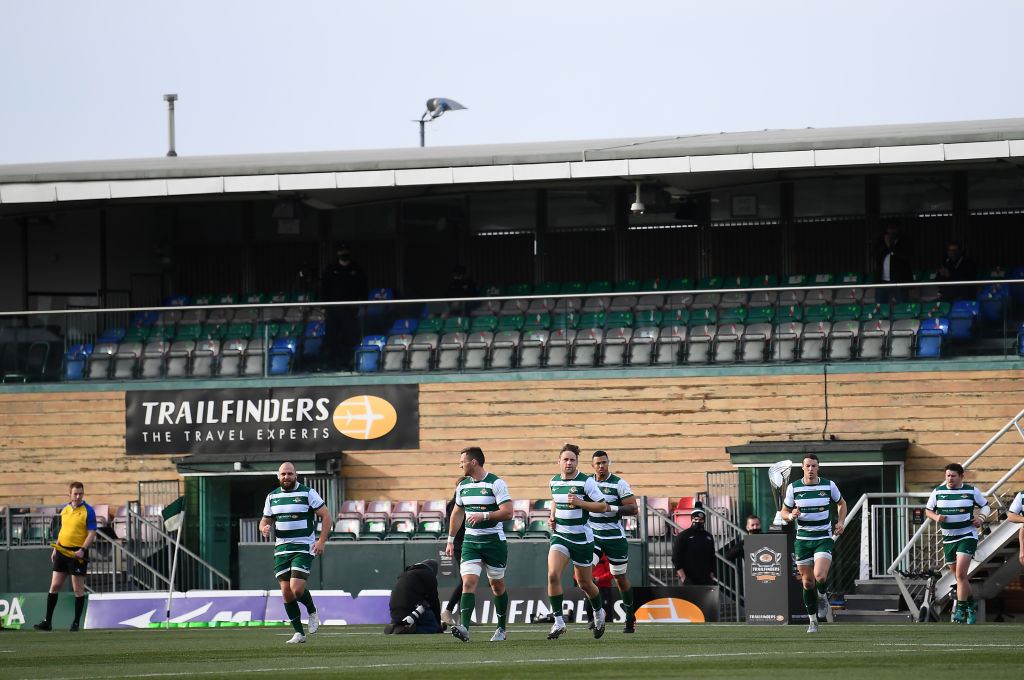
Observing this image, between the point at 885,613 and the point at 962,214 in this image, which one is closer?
the point at 885,613

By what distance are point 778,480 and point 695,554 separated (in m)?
2.24

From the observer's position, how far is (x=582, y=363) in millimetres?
24797

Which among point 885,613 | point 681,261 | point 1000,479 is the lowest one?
point 885,613

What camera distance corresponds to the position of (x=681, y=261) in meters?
29.7

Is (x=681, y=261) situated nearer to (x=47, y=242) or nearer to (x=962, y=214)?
(x=962, y=214)

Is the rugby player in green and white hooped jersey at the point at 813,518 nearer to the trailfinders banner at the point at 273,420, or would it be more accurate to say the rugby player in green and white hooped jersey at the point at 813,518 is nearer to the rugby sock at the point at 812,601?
the rugby sock at the point at 812,601

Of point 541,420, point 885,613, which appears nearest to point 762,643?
point 885,613

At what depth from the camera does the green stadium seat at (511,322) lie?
2512cm

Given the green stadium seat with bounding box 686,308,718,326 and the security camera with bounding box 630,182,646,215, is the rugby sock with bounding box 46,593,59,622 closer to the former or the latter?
the green stadium seat with bounding box 686,308,718,326

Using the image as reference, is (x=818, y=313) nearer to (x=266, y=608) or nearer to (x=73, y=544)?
(x=266, y=608)

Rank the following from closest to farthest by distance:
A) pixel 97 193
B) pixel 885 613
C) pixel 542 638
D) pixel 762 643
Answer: pixel 762 643
pixel 542 638
pixel 885 613
pixel 97 193

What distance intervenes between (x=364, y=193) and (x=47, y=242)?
262 inches

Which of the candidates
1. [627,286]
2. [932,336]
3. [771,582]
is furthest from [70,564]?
[932,336]

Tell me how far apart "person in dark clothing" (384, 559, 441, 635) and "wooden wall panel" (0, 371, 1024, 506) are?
6533mm
